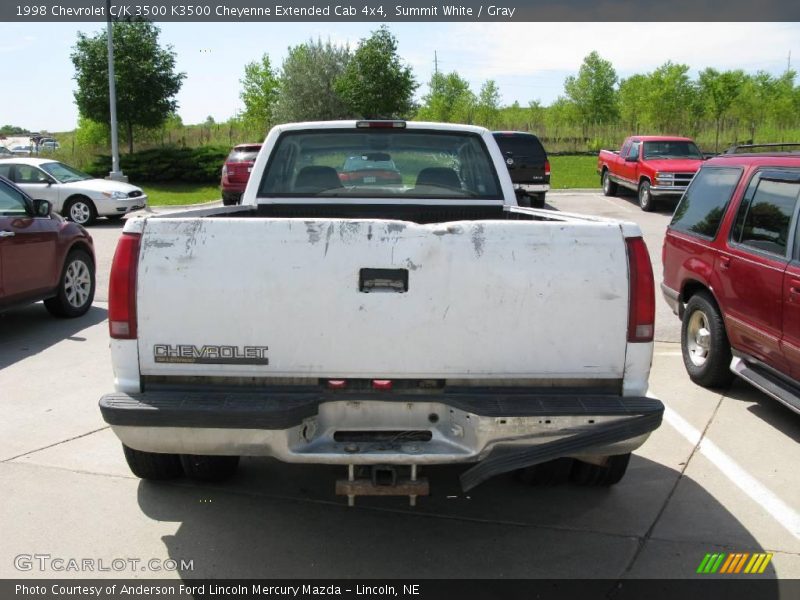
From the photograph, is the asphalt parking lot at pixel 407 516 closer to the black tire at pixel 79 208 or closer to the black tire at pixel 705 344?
the black tire at pixel 705 344

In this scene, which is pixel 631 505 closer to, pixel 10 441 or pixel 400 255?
pixel 400 255

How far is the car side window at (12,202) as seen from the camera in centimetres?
774

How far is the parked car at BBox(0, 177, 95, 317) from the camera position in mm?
7438

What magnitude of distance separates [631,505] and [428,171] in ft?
8.64

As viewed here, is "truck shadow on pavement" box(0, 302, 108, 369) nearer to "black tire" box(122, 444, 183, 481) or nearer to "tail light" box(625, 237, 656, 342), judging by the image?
"black tire" box(122, 444, 183, 481)

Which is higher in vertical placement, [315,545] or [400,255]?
[400,255]

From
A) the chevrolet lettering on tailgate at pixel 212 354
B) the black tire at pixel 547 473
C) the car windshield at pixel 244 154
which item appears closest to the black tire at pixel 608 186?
the car windshield at pixel 244 154

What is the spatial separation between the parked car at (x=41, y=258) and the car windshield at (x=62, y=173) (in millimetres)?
9148

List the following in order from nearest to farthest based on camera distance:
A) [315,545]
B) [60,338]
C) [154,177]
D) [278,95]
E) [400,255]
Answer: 1. [400,255]
2. [315,545]
3. [60,338]
4. [154,177]
5. [278,95]

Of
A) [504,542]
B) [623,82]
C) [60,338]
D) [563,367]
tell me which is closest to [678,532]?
[504,542]

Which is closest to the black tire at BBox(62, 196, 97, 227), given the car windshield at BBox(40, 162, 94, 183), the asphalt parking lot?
the car windshield at BBox(40, 162, 94, 183)

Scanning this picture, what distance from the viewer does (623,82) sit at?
5741 centimetres

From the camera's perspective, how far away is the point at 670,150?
69.4ft

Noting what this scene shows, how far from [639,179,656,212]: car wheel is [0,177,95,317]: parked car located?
15169 millimetres
